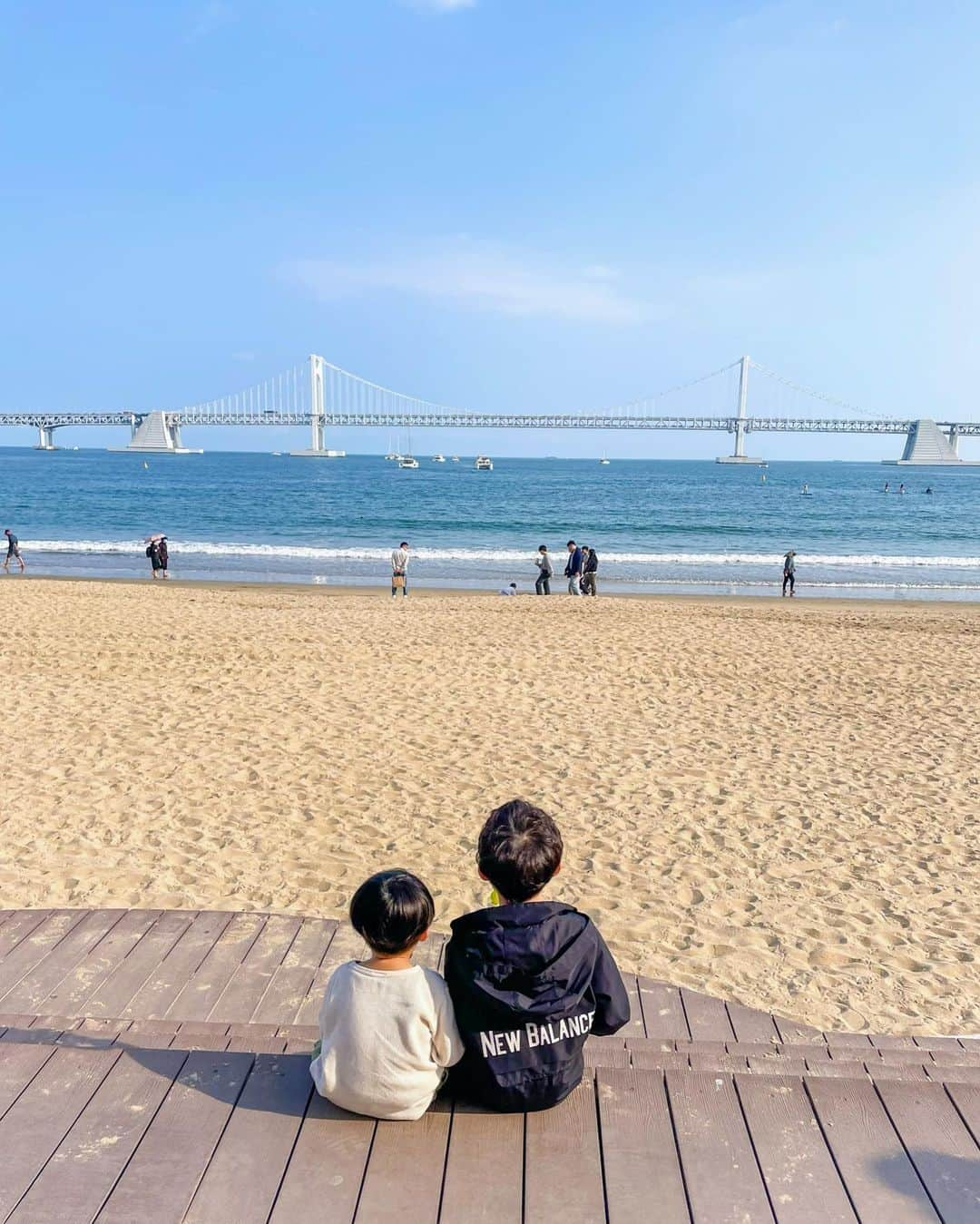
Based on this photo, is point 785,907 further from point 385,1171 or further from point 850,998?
point 385,1171

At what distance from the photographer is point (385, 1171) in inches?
86.4

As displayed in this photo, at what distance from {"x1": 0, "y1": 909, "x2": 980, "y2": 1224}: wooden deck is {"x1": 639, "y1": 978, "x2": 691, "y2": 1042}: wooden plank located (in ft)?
0.49

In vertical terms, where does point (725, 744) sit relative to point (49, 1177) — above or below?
below

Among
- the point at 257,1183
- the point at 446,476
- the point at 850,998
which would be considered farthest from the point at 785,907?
the point at 446,476

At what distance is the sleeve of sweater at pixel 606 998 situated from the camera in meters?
2.41

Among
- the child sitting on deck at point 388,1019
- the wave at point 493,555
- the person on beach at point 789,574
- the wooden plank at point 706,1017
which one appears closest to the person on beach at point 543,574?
the person on beach at point 789,574

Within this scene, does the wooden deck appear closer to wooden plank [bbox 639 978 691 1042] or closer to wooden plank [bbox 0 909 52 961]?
wooden plank [bbox 639 978 691 1042]

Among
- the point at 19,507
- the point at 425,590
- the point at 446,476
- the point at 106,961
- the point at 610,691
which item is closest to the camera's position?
the point at 106,961

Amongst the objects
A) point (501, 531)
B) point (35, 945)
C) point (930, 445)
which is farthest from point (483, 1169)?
point (930, 445)

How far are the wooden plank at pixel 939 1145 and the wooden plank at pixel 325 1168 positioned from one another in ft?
4.45

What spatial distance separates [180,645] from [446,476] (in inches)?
3547

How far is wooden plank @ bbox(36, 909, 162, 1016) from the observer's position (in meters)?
3.24

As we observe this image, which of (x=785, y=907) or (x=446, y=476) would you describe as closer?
(x=785, y=907)

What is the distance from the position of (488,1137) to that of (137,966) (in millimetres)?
1784
